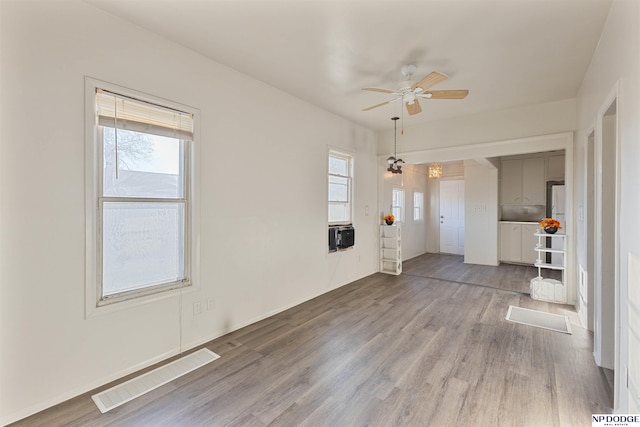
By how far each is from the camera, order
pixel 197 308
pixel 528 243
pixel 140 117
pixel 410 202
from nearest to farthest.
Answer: pixel 140 117 → pixel 197 308 → pixel 528 243 → pixel 410 202

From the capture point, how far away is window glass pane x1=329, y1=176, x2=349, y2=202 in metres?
5.05

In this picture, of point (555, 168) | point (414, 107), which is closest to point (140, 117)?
point (414, 107)

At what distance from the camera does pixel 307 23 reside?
2.50 meters

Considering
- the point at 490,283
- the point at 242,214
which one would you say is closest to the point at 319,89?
the point at 242,214

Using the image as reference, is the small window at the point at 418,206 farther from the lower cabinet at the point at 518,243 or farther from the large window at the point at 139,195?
the large window at the point at 139,195

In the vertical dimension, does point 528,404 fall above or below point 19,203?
below

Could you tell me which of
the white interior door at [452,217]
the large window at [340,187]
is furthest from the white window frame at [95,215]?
the white interior door at [452,217]

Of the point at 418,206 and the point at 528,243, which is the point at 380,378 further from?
the point at 418,206

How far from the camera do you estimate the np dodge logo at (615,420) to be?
1573mm

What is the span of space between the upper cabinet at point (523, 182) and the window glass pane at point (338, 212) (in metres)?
4.74

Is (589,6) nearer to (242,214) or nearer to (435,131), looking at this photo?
(435,131)

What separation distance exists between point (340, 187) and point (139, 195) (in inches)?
130

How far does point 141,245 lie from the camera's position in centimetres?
262

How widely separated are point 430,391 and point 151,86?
11.3 feet
